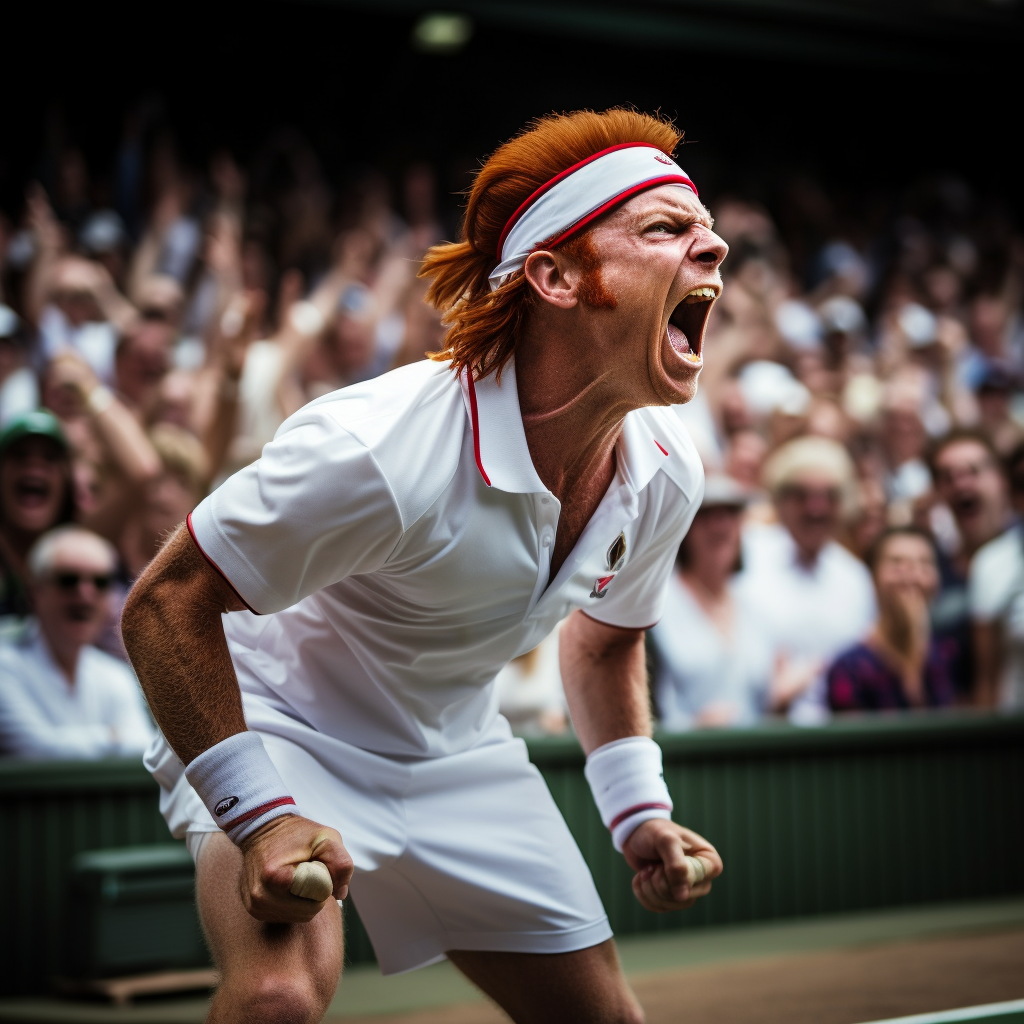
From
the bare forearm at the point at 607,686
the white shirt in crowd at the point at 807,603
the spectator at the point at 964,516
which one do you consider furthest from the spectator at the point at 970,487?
the bare forearm at the point at 607,686

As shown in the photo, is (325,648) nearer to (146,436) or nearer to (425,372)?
(425,372)

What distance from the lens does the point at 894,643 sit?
5.74 meters

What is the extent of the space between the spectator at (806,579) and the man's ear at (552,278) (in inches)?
137

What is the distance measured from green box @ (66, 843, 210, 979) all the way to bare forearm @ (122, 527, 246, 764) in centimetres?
219

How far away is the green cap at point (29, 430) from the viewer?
471cm

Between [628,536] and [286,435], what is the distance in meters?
0.65

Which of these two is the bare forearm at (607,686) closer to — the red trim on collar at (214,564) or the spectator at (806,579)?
the red trim on collar at (214,564)

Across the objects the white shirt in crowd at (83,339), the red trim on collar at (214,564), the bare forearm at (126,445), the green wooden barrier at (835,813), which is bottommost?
the green wooden barrier at (835,813)

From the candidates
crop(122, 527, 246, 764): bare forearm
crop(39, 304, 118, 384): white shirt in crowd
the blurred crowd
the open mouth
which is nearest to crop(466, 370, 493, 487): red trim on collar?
the open mouth

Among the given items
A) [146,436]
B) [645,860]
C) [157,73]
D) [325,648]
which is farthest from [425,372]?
[157,73]

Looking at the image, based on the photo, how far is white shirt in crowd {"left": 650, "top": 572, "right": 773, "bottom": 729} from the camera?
5.19 m

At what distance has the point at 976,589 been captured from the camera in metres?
6.04

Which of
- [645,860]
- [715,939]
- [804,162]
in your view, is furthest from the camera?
[804,162]

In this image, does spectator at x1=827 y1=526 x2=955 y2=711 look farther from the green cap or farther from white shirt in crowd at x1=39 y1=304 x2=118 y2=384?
white shirt in crowd at x1=39 y1=304 x2=118 y2=384
